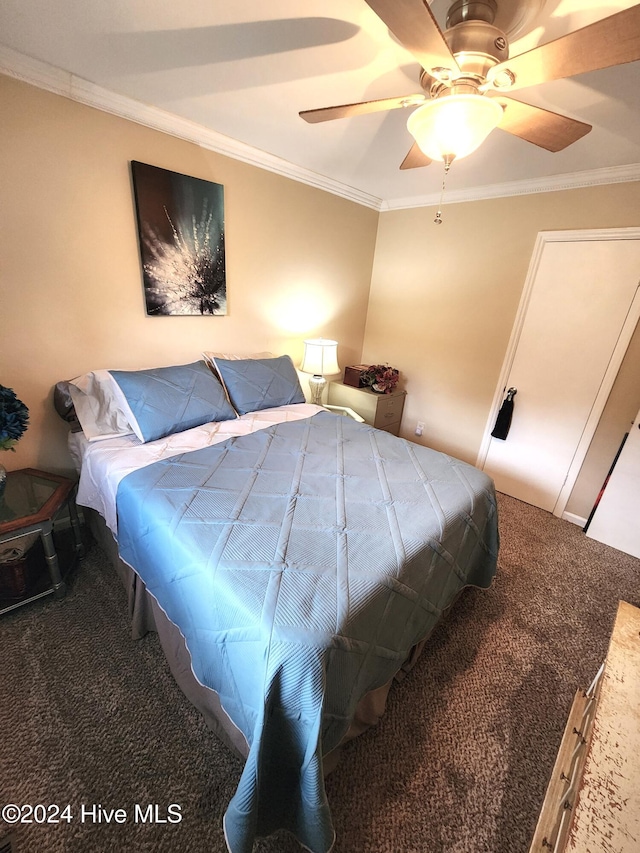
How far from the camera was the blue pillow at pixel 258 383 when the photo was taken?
228cm

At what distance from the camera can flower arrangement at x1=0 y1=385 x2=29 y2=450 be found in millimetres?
1478

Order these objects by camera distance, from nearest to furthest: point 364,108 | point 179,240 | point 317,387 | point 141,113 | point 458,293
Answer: point 364,108, point 141,113, point 179,240, point 458,293, point 317,387

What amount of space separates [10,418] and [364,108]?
74.7 inches

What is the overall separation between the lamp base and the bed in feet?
2.74

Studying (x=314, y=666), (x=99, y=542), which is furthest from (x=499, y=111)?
(x=99, y=542)

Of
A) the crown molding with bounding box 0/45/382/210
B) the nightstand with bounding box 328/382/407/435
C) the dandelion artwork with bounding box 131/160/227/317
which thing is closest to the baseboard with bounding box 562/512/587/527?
the nightstand with bounding box 328/382/407/435

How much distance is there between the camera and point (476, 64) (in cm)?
103

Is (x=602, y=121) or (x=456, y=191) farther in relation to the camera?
(x=456, y=191)

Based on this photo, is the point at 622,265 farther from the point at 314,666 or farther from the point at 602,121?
the point at 314,666

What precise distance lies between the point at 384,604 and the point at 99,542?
67.8 inches

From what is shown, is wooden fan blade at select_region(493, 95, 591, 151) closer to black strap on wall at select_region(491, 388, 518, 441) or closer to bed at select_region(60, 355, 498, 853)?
bed at select_region(60, 355, 498, 853)

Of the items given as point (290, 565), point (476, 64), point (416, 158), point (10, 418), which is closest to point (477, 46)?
point (476, 64)

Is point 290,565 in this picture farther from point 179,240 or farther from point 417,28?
point 179,240

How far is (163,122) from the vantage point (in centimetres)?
191
